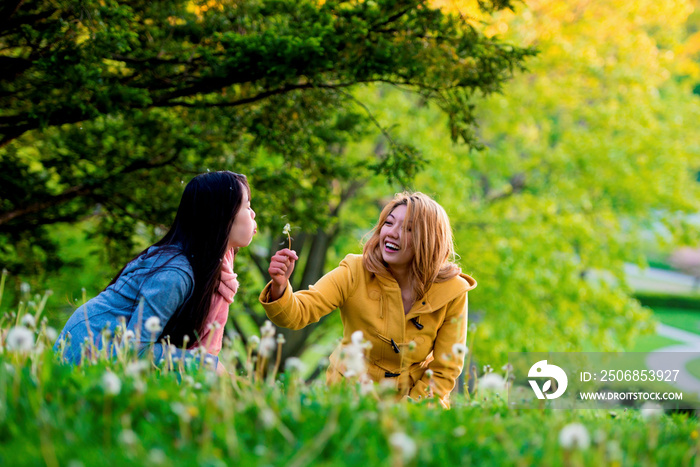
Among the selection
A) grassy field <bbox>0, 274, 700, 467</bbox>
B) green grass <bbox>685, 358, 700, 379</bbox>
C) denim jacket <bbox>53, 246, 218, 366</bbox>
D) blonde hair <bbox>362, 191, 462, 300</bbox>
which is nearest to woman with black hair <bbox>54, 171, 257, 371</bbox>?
denim jacket <bbox>53, 246, 218, 366</bbox>

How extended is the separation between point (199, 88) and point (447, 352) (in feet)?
11.7

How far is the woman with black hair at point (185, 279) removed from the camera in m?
3.35

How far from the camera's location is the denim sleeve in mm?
3289

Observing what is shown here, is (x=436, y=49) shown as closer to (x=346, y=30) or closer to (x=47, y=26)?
(x=346, y=30)

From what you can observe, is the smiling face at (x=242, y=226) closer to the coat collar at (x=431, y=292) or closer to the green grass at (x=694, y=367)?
the coat collar at (x=431, y=292)

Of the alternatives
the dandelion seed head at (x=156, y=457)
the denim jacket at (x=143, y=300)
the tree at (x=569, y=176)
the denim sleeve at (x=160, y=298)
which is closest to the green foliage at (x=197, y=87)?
the denim jacket at (x=143, y=300)

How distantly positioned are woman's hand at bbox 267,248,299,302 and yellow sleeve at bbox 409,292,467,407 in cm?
110

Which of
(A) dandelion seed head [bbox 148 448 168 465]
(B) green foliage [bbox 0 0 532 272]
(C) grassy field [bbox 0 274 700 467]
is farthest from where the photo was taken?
(B) green foliage [bbox 0 0 532 272]

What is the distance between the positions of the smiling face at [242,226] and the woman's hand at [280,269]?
415mm

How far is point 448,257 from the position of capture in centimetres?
407

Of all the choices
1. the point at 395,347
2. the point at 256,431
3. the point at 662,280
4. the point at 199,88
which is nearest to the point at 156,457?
the point at 256,431

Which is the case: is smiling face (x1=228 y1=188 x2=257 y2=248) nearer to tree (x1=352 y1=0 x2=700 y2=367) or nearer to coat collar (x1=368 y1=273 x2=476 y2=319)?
coat collar (x1=368 y1=273 x2=476 y2=319)

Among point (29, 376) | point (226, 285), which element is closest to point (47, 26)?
point (226, 285)

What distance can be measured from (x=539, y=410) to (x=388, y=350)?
1546 millimetres
